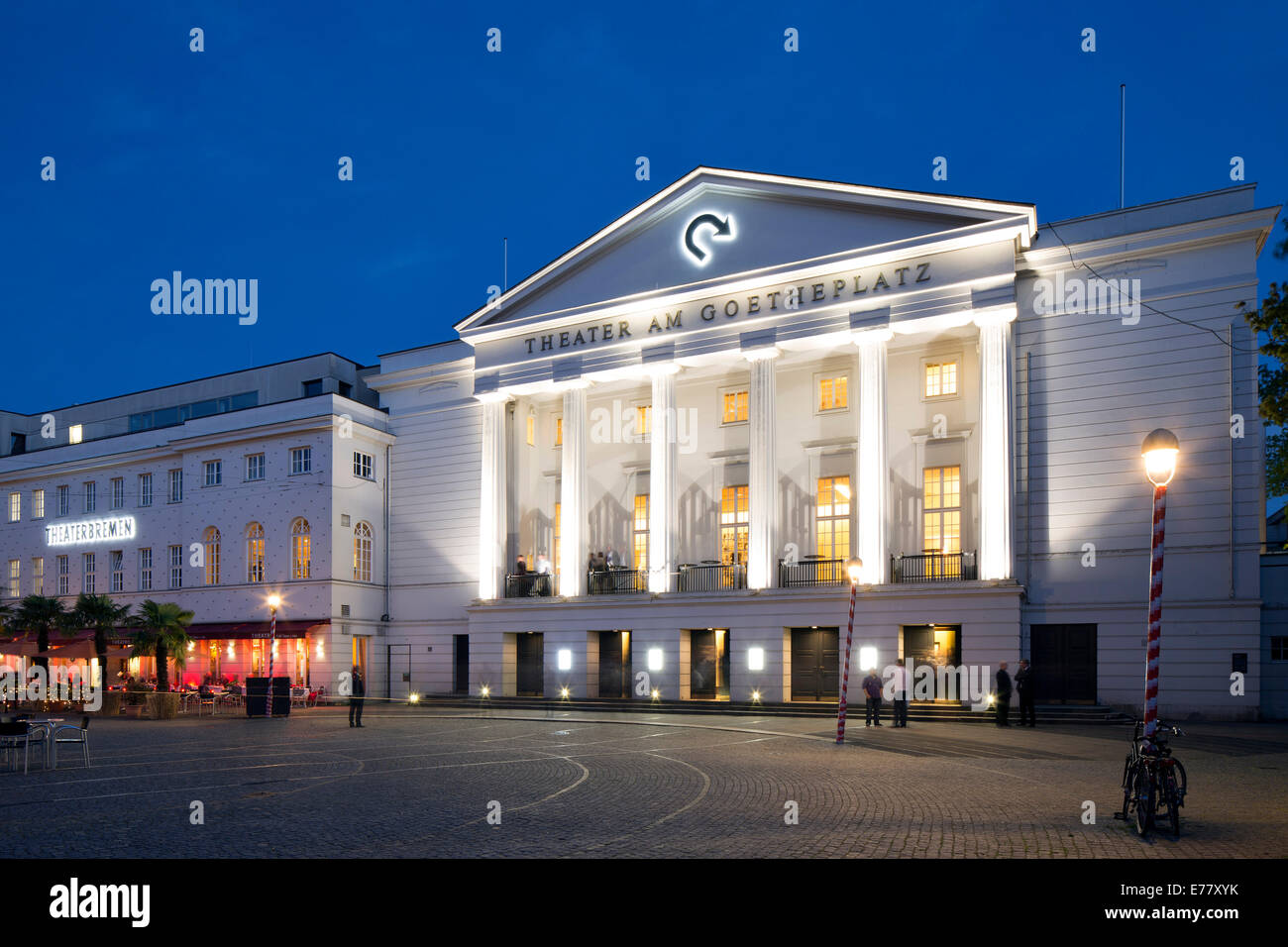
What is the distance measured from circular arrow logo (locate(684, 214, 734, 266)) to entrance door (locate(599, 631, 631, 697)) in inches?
573

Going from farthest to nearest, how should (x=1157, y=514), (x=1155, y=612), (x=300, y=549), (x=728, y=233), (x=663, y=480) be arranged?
(x=300, y=549)
(x=663, y=480)
(x=728, y=233)
(x=1155, y=612)
(x=1157, y=514)

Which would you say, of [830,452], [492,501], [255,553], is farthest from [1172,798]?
[255,553]

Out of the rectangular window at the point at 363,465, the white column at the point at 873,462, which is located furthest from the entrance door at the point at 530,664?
the white column at the point at 873,462

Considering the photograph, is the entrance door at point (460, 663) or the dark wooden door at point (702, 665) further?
the entrance door at point (460, 663)

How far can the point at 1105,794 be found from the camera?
1380cm

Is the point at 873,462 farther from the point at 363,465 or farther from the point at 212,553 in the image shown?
the point at 212,553

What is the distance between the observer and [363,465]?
4338cm

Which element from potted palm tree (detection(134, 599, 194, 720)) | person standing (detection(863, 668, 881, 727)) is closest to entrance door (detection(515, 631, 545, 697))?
potted palm tree (detection(134, 599, 194, 720))

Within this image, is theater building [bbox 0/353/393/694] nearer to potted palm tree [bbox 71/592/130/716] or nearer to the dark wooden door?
potted palm tree [bbox 71/592/130/716]

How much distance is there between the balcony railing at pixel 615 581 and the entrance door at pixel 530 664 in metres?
3.29

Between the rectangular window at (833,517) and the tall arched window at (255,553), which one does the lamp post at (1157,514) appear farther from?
the tall arched window at (255,553)

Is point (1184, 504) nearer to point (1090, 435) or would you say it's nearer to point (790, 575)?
point (1090, 435)

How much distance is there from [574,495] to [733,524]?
6341mm

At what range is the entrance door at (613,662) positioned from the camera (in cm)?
3794
